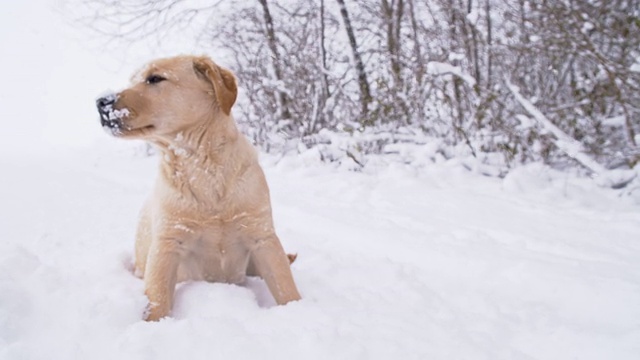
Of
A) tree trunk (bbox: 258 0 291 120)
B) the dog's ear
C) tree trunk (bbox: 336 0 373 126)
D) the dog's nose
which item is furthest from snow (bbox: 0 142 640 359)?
tree trunk (bbox: 258 0 291 120)

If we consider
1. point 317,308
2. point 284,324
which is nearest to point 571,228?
point 317,308

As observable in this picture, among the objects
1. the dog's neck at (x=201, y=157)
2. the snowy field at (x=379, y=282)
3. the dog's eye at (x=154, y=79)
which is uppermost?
the dog's eye at (x=154, y=79)

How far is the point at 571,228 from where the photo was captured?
3.57 metres

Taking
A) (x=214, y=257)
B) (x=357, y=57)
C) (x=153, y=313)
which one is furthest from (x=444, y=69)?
(x=153, y=313)

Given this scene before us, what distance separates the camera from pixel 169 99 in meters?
2.27

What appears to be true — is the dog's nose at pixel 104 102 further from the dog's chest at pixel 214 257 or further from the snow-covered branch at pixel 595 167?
the snow-covered branch at pixel 595 167

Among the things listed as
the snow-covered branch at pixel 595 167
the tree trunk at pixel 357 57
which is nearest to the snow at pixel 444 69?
the snow-covered branch at pixel 595 167

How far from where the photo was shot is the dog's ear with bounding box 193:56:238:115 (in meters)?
2.30

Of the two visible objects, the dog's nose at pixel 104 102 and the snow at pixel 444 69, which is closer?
the dog's nose at pixel 104 102

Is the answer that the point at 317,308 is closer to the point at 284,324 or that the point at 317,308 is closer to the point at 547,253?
the point at 284,324

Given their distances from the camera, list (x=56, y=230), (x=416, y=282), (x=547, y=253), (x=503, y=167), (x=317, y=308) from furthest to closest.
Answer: (x=503, y=167)
(x=56, y=230)
(x=547, y=253)
(x=416, y=282)
(x=317, y=308)

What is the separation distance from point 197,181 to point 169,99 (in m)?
0.46

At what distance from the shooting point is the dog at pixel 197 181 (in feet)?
7.05

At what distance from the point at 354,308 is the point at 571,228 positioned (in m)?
2.36
